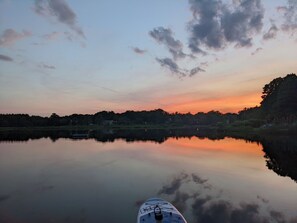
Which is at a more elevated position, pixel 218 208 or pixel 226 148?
pixel 226 148

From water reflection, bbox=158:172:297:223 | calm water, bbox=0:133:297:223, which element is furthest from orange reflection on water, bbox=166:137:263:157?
water reflection, bbox=158:172:297:223

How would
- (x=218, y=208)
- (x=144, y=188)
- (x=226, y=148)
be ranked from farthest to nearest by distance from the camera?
(x=226, y=148), (x=144, y=188), (x=218, y=208)

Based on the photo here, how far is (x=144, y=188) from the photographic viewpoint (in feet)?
92.5

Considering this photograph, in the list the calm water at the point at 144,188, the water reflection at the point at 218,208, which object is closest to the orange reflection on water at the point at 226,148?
the calm water at the point at 144,188

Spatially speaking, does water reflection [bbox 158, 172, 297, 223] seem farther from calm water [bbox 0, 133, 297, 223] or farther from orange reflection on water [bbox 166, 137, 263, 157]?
orange reflection on water [bbox 166, 137, 263, 157]

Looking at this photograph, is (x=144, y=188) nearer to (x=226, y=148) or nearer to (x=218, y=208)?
(x=218, y=208)

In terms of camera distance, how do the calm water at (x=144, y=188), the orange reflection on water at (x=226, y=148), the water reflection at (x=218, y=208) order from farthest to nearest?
the orange reflection on water at (x=226, y=148)
the calm water at (x=144, y=188)
the water reflection at (x=218, y=208)

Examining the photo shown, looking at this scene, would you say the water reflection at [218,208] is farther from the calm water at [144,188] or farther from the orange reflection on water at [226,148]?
the orange reflection on water at [226,148]

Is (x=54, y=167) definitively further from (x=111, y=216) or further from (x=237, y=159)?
(x=237, y=159)

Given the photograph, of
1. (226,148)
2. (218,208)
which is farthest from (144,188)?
(226,148)

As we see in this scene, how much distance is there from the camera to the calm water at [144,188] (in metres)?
20.5

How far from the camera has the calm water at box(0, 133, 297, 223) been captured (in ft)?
67.3

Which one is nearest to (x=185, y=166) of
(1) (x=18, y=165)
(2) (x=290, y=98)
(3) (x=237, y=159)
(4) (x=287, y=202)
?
(3) (x=237, y=159)

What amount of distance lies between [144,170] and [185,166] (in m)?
6.94
